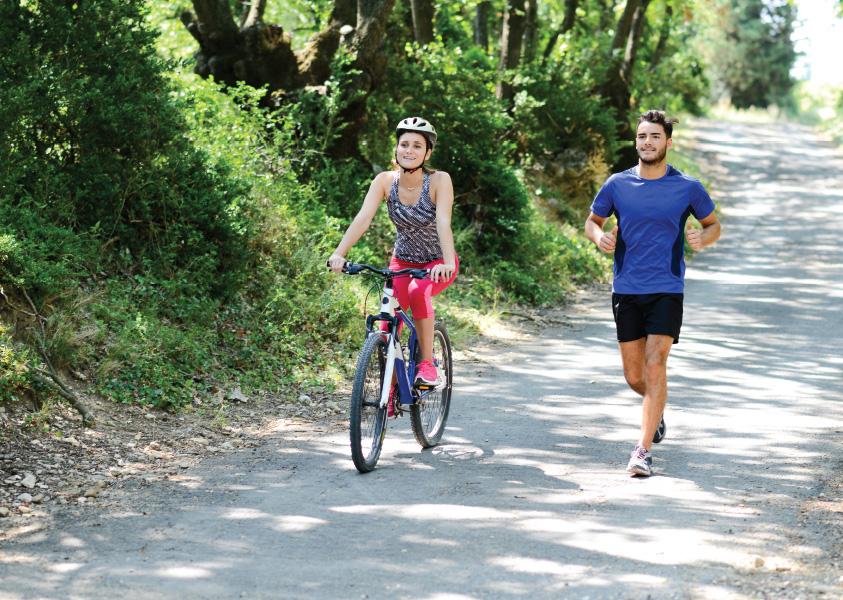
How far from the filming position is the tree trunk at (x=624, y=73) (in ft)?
80.7

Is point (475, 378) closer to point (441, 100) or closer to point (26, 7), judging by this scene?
point (26, 7)

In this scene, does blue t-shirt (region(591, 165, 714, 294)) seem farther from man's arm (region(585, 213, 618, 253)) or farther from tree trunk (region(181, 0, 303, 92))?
tree trunk (region(181, 0, 303, 92))

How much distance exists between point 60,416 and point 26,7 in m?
4.08

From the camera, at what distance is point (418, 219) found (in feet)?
22.7

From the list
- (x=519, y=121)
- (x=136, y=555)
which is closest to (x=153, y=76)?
(x=136, y=555)

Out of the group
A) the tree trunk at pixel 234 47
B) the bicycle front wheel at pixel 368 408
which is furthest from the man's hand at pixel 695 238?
the tree trunk at pixel 234 47

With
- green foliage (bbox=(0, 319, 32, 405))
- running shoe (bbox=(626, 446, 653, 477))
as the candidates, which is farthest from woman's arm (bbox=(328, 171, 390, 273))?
green foliage (bbox=(0, 319, 32, 405))

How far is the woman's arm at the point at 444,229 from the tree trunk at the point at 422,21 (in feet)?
36.7

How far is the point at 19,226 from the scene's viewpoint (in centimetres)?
856

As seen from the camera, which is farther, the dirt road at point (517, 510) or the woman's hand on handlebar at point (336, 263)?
the woman's hand on handlebar at point (336, 263)

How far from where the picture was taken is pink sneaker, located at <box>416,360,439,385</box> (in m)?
7.06

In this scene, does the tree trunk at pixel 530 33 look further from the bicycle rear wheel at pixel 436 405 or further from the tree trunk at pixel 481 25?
the bicycle rear wheel at pixel 436 405

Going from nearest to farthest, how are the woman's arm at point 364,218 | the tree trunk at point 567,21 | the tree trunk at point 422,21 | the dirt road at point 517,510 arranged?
1. the dirt road at point 517,510
2. the woman's arm at point 364,218
3. the tree trunk at point 422,21
4. the tree trunk at point 567,21

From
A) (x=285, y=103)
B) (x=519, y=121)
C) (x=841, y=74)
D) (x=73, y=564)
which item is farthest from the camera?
(x=841, y=74)
